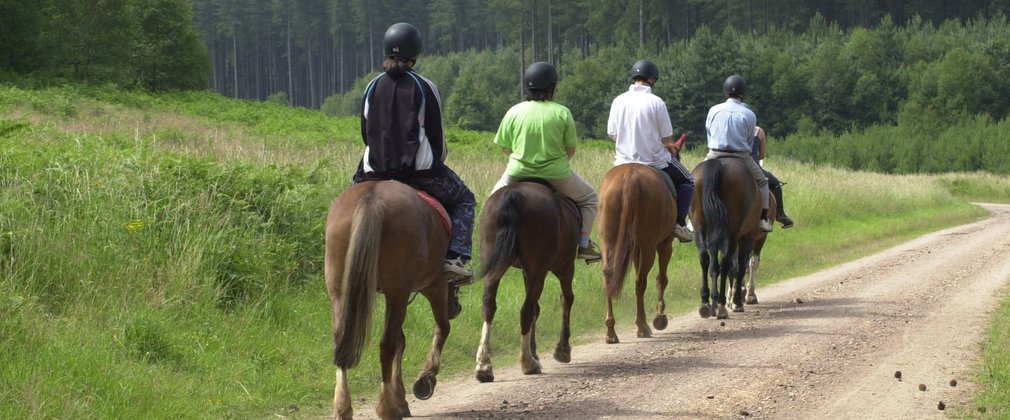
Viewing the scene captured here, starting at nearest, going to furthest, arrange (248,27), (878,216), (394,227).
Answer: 1. (394,227)
2. (878,216)
3. (248,27)

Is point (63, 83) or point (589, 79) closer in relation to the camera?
point (63, 83)

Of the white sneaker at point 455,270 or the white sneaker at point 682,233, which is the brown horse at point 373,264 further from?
the white sneaker at point 682,233

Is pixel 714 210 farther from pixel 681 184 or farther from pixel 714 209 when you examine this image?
pixel 681 184

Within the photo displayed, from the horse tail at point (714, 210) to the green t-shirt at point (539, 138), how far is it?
138 inches

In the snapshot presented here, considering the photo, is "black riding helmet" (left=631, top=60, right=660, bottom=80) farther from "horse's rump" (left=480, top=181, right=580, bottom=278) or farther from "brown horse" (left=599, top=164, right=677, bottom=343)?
"horse's rump" (left=480, top=181, right=580, bottom=278)

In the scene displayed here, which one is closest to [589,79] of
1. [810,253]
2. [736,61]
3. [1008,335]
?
[736,61]

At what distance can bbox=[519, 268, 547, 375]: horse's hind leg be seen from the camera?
28.3 feet

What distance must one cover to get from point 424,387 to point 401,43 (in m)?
2.23

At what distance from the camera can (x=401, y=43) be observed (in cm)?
712

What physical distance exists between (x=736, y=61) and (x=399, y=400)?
76.8 meters

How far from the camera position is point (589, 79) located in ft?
301

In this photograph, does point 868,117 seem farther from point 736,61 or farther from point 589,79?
point 589,79

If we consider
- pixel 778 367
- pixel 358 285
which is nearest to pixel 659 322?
pixel 778 367

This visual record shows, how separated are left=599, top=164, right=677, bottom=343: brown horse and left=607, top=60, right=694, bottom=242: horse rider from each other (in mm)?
274
